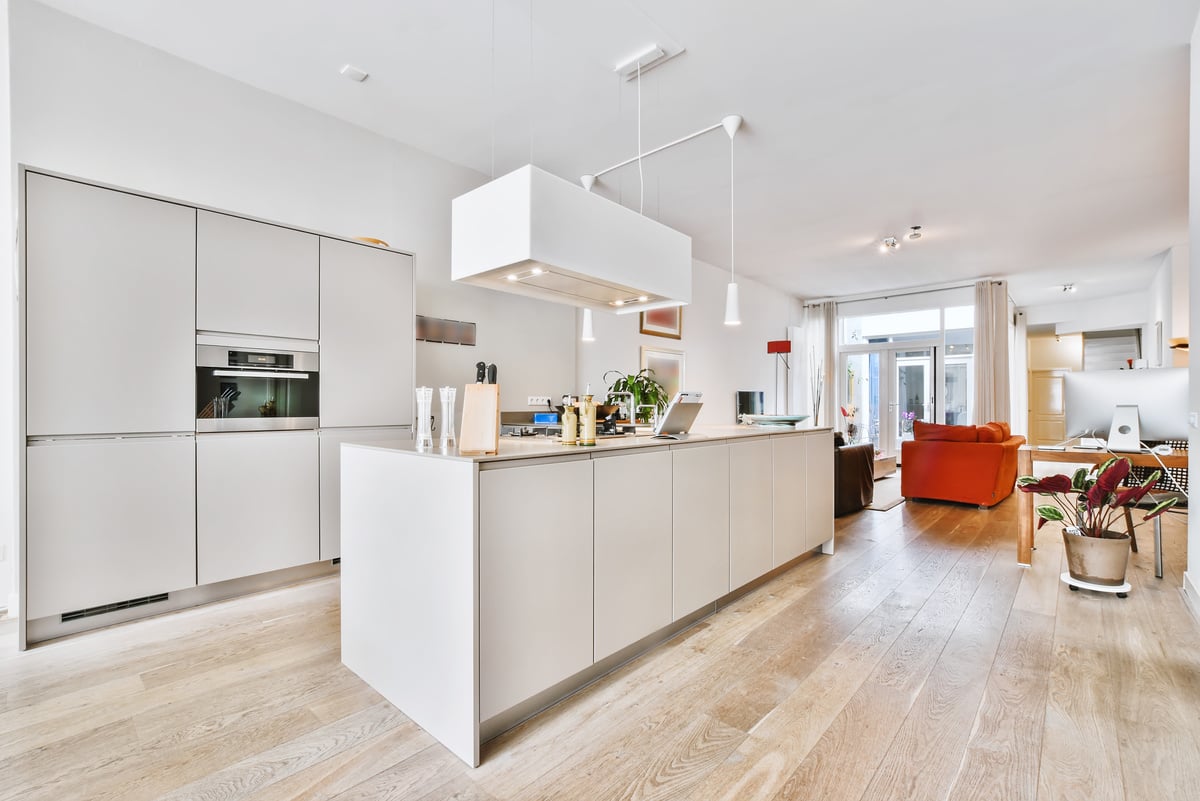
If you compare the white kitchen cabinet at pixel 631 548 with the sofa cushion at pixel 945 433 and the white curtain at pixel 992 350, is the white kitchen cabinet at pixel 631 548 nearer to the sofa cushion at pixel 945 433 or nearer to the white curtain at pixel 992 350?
the sofa cushion at pixel 945 433

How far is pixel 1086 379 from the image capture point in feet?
10.5

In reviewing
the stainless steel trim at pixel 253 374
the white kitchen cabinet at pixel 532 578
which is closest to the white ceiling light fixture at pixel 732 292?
the white kitchen cabinet at pixel 532 578

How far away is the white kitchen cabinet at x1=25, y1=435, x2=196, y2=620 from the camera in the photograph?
2273 millimetres

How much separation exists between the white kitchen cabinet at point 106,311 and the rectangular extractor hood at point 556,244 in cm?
160

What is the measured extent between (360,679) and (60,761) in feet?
2.67

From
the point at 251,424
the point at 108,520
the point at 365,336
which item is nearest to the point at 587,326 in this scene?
the point at 365,336

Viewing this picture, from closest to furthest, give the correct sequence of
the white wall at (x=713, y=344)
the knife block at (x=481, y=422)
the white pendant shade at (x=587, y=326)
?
the knife block at (x=481, y=422) → the white pendant shade at (x=587, y=326) → the white wall at (x=713, y=344)

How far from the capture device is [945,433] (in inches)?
207

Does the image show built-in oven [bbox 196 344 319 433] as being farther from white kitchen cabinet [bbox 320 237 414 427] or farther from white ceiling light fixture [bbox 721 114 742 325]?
white ceiling light fixture [bbox 721 114 742 325]

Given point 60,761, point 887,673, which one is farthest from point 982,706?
point 60,761

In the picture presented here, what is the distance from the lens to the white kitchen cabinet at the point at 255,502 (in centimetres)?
271

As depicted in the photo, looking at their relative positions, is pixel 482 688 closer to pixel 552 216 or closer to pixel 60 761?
pixel 60 761

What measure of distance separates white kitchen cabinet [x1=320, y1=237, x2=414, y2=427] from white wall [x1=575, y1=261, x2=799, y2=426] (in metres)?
2.05

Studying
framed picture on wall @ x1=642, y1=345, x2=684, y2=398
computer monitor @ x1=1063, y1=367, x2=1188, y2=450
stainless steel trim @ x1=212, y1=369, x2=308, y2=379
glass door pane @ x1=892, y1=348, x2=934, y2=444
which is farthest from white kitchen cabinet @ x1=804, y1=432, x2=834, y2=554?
glass door pane @ x1=892, y1=348, x2=934, y2=444
